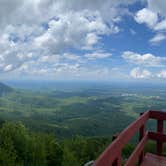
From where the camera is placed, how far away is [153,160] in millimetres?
4797

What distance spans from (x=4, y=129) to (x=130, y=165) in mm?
40428

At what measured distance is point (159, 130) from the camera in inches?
194

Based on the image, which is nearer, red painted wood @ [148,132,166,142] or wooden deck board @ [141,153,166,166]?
wooden deck board @ [141,153,166,166]

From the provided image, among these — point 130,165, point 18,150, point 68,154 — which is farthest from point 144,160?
point 18,150

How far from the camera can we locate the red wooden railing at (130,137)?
7.41ft

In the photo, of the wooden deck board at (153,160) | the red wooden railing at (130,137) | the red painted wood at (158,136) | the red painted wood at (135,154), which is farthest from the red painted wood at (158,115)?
the wooden deck board at (153,160)

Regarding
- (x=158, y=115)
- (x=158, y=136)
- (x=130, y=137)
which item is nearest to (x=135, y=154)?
(x=130, y=137)

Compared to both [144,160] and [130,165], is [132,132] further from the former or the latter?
[144,160]

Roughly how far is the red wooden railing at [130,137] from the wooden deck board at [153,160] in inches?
4.6

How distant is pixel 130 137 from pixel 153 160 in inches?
70.4

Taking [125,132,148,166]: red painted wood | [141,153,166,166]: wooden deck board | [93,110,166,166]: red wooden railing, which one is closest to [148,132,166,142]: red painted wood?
[93,110,166,166]: red wooden railing

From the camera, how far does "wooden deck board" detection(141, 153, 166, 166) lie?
459 cm

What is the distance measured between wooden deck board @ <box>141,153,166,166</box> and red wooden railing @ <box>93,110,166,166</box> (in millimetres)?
118

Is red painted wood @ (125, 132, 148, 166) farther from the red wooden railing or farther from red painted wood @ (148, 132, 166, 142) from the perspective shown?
red painted wood @ (148, 132, 166, 142)
